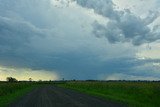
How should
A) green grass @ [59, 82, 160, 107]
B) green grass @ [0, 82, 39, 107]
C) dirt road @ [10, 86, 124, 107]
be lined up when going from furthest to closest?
1. green grass @ [0, 82, 39, 107]
2. green grass @ [59, 82, 160, 107]
3. dirt road @ [10, 86, 124, 107]

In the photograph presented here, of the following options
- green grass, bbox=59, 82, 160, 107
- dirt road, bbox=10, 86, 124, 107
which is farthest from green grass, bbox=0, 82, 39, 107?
green grass, bbox=59, 82, 160, 107

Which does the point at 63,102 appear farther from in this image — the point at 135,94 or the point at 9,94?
the point at 9,94

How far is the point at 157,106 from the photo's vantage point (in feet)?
98.2

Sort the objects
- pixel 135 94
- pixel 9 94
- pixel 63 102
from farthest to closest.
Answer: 1. pixel 9 94
2. pixel 135 94
3. pixel 63 102

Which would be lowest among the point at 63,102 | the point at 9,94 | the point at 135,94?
the point at 63,102

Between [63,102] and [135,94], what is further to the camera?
[135,94]

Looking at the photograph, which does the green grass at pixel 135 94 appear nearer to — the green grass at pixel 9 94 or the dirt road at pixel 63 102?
the dirt road at pixel 63 102

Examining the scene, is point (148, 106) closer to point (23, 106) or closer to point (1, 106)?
point (23, 106)

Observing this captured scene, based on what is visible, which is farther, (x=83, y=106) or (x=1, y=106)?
(x=1, y=106)


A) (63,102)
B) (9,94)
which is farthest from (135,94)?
(9,94)

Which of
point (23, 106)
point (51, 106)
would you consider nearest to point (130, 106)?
point (51, 106)

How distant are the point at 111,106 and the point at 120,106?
2.27ft

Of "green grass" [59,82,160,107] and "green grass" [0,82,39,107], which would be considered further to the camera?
"green grass" [0,82,39,107]

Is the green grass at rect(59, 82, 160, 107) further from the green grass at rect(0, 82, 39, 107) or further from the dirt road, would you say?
the green grass at rect(0, 82, 39, 107)
